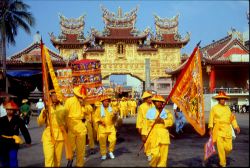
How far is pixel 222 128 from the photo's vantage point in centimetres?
763

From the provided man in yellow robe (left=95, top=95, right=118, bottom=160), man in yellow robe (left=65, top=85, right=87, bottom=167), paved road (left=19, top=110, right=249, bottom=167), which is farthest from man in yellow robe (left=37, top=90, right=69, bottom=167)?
man in yellow robe (left=95, top=95, right=118, bottom=160)

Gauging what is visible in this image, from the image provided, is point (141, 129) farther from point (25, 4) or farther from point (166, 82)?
point (166, 82)

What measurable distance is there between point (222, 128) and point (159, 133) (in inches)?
62.2

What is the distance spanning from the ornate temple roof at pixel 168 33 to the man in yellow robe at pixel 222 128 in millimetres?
35100

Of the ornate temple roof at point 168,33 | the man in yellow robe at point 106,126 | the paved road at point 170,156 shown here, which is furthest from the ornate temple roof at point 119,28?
the man in yellow robe at point 106,126

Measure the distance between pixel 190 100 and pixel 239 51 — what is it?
3129 cm

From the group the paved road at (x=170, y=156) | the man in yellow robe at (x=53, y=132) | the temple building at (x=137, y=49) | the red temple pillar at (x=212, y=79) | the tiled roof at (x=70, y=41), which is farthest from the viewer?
the tiled roof at (x=70, y=41)

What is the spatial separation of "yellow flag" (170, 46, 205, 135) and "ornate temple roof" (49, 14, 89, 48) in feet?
119

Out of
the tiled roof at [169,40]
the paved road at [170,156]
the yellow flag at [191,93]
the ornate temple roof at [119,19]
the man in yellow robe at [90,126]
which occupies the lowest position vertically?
the paved road at [170,156]

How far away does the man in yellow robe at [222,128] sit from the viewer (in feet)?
24.8

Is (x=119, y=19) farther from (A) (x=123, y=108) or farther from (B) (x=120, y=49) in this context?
(A) (x=123, y=108)

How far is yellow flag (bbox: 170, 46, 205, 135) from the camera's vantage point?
276 inches

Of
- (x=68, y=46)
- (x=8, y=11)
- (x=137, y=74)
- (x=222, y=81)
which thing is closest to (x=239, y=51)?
(x=222, y=81)

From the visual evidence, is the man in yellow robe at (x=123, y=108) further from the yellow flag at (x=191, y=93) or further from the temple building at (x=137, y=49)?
the yellow flag at (x=191, y=93)
